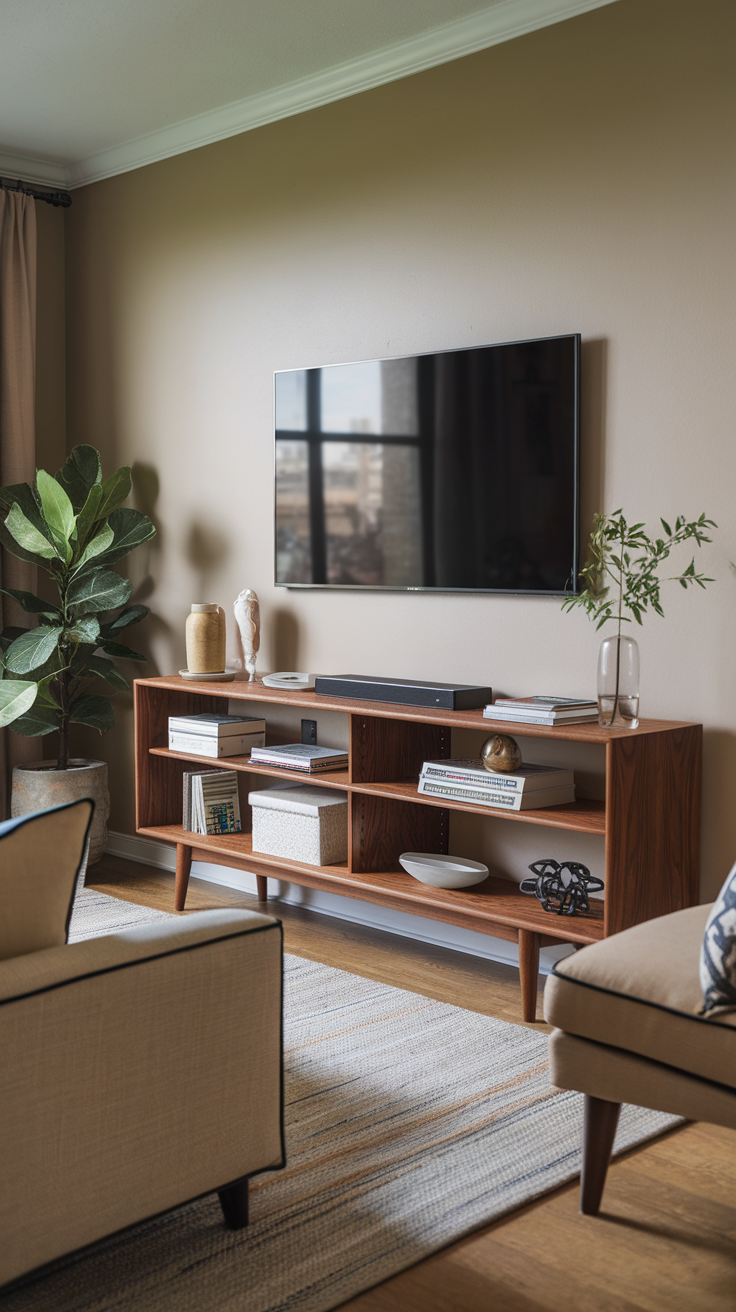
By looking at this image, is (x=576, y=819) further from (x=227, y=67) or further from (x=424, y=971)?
(x=227, y=67)

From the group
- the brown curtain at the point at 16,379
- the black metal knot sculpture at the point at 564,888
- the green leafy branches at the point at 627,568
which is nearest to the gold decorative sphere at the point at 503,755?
the black metal knot sculpture at the point at 564,888

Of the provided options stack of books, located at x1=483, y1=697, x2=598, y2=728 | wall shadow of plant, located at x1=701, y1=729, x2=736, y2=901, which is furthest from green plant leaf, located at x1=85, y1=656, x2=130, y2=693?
wall shadow of plant, located at x1=701, y1=729, x2=736, y2=901

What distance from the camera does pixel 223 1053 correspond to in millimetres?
1749

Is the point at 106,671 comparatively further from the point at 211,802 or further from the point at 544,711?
the point at 544,711

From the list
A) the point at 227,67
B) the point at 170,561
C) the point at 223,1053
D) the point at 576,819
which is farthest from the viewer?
the point at 170,561

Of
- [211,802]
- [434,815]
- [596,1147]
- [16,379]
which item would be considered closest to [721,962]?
[596,1147]

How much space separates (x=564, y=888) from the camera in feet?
9.32

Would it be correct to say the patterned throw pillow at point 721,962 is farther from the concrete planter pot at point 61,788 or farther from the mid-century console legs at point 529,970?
the concrete planter pot at point 61,788

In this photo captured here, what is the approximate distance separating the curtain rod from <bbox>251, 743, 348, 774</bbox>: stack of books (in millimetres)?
2539

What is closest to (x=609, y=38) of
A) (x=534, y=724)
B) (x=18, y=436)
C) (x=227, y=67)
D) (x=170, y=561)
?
(x=227, y=67)

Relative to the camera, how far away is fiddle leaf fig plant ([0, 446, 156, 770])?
3.85 metres

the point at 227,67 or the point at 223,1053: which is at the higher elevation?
the point at 227,67

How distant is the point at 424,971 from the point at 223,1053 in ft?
4.95

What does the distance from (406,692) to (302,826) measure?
578mm
